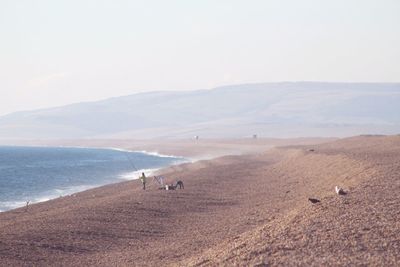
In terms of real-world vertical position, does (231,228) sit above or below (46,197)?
above

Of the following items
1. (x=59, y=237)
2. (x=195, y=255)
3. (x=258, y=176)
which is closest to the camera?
(x=195, y=255)

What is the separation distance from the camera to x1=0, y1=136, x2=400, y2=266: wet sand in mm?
14414

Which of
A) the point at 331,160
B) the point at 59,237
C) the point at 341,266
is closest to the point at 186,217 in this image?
the point at 59,237

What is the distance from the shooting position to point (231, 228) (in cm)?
2141

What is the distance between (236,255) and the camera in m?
14.5

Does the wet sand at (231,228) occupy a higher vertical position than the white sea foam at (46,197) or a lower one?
higher

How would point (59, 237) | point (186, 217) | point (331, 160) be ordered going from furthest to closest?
1. point (331, 160)
2. point (186, 217)
3. point (59, 237)

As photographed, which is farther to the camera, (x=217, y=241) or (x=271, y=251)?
(x=217, y=241)

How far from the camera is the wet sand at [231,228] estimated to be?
1441 centimetres

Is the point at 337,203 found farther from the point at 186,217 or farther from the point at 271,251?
the point at 186,217

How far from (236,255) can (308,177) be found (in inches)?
816

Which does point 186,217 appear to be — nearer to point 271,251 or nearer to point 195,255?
point 195,255

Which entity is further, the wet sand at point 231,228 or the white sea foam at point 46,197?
the white sea foam at point 46,197

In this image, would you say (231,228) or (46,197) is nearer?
(231,228)
